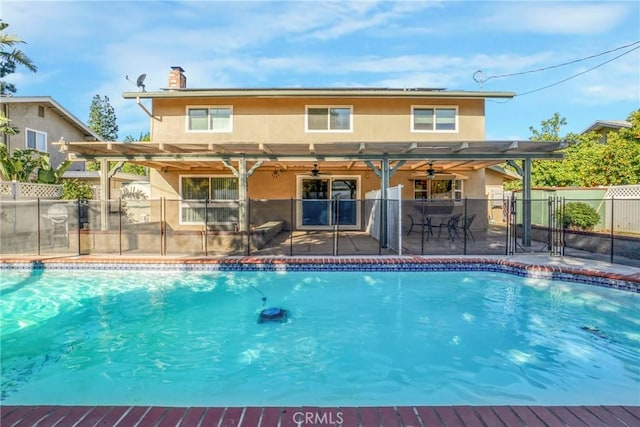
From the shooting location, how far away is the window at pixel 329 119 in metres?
12.7

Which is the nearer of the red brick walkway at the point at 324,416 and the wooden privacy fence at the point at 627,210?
the red brick walkway at the point at 324,416

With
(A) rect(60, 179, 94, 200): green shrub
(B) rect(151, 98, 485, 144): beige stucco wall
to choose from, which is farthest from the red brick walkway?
(A) rect(60, 179, 94, 200): green shrub

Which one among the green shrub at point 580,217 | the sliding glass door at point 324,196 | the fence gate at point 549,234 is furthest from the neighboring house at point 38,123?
the green shrub at point 580,217

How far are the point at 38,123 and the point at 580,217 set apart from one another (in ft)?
73.7

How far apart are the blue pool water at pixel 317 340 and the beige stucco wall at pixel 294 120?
6313 millimetres

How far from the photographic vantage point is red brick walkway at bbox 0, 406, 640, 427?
232 cm

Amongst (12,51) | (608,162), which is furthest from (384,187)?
(12,51)

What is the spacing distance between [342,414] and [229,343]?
2.80 metres

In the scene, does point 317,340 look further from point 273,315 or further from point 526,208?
point 526,208

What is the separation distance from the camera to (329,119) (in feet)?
41.9

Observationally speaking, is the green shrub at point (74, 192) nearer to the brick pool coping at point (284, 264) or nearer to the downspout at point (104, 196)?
the downspout at point (104, 196)

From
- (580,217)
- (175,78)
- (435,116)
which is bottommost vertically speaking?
(580,217)

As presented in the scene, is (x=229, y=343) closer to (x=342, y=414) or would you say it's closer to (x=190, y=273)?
(x=342, y=414)

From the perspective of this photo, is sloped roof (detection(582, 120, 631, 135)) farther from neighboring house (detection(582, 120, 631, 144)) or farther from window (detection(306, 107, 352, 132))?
window (detection(306, 107, 352, 132))
